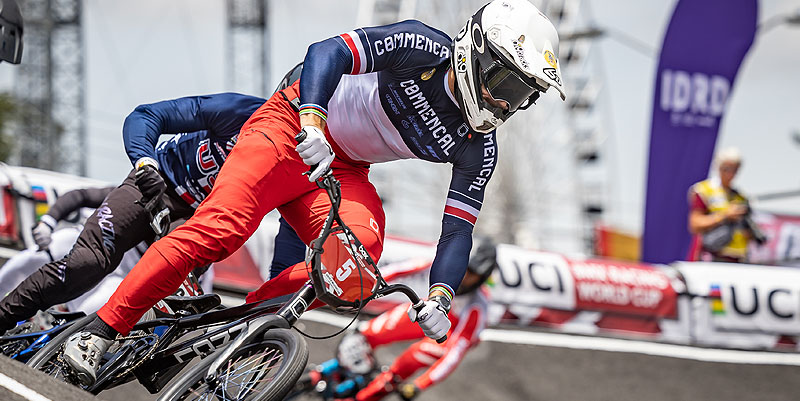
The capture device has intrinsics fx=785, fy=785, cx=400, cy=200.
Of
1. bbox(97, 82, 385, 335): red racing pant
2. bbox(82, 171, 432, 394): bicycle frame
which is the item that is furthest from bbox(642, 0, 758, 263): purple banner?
bbox(82, 171, 432, 394): bicycle frame

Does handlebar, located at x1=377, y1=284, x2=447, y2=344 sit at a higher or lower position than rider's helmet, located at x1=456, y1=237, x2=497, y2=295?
higher

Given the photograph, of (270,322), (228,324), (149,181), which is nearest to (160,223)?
(149,181)

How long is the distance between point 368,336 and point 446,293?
2.94 metres

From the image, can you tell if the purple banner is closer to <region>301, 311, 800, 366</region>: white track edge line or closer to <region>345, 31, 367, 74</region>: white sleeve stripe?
<region>301, 311, 800, 366</region>: white track edge line

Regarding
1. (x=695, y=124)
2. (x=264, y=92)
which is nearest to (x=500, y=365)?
(x=695, y=124)

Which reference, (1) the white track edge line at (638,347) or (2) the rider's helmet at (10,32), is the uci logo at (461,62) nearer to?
(2) the rider's helmet at (10,32)

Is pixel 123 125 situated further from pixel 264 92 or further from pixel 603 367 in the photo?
pixel 264 92

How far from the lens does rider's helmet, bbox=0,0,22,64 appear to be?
176 inches

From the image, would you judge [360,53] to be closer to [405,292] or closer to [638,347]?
[405,292]

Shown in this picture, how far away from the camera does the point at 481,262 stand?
6.74 meters

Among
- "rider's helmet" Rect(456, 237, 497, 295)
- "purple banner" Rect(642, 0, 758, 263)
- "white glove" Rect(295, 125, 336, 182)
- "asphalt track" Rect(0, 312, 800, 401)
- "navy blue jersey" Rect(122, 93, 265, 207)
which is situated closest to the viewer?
"white glove" Rect(295, 125, 336, 182)

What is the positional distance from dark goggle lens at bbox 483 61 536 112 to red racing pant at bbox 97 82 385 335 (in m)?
0.79

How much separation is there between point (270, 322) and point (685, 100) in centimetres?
1206

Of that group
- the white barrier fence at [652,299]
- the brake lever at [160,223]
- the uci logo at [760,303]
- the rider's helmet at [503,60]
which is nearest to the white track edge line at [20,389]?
the brake lever at [160,223]
